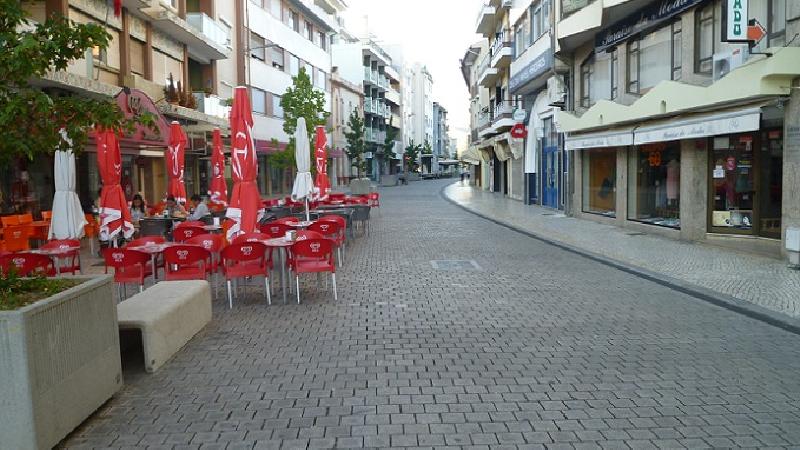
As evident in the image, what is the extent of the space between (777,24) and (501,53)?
25464 mm

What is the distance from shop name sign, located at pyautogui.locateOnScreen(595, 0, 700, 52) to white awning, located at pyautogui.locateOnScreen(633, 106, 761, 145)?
2.57m

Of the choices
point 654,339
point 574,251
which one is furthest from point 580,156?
point 654,339

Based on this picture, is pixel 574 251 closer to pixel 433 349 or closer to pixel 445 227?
pixel 445 227

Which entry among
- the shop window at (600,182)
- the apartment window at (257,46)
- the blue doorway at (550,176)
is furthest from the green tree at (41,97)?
the apartment window at (257,46)

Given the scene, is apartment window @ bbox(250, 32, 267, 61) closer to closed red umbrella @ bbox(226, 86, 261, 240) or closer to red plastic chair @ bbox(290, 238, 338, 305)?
closed red umbrella @ bbox(226, 86, 261, 240)

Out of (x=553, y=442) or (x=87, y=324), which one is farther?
(x=87, y=324)

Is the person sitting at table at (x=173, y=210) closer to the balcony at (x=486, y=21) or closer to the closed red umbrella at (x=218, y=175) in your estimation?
the closed red umbrella at (x=218, y=175)

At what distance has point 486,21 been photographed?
4453 centimetres

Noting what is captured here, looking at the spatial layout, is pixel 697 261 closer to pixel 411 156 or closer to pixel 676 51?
pixel 676 51

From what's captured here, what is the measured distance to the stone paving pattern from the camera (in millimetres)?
9293

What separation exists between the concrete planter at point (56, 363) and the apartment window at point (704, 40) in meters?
13.6

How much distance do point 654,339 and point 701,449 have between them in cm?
291

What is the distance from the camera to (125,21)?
2216 cm

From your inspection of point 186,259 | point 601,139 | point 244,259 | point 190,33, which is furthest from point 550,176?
point 186,259
